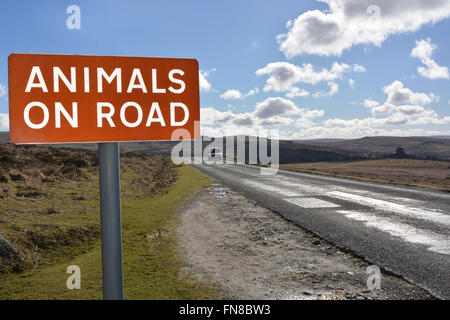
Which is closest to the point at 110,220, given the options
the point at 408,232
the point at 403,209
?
the point at 408,232

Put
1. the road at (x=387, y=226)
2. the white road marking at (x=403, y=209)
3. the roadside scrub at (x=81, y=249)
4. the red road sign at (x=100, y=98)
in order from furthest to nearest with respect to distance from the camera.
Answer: the white road marking at (x=403, y=209) → the road at (x=387, y=226) → the roadside scrub at (x=81, y=249) → the red road sign at (x=100, y=98)

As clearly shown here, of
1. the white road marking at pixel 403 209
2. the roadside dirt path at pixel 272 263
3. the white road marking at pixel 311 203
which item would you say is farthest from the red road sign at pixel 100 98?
the white road marking at pixel 311 203

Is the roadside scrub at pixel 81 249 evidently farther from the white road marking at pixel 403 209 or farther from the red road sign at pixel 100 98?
the white road marking at pixel 403 209

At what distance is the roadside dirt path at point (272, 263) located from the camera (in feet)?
14.0

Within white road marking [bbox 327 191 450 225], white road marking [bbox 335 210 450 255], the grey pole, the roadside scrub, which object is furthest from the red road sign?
white road marking [bbox 327 191 450 225]

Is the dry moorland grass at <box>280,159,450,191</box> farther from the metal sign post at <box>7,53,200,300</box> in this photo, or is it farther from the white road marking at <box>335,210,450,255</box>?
the metal sign post at <box>7,53,200,300</box>

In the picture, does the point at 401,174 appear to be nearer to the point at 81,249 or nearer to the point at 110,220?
the point at 81,249

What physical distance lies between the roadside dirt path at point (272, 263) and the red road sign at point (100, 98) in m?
3.03

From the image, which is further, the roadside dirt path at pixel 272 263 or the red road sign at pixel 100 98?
the roadside dirt path at pixel 272 263

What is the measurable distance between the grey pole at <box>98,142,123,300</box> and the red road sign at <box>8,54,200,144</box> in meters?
0.17

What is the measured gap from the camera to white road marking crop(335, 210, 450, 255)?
21.3ft
